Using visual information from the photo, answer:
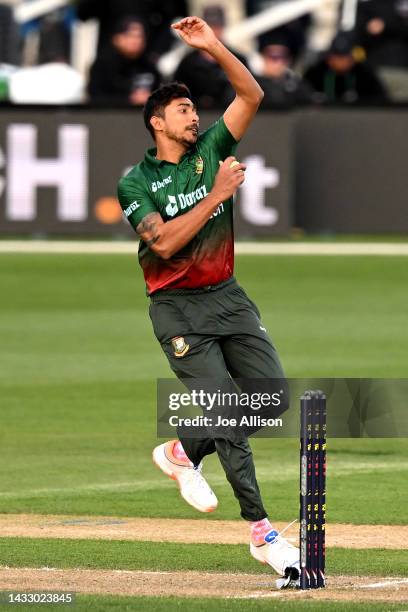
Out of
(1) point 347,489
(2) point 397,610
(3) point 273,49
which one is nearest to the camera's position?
(2) point 397,610

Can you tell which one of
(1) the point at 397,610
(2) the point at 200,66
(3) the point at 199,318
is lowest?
(1) the point at 397,610

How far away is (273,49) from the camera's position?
26.7m

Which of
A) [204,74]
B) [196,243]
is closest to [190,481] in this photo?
[196,243]

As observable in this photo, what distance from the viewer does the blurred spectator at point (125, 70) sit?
2516 cm

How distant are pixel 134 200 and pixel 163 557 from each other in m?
1.82

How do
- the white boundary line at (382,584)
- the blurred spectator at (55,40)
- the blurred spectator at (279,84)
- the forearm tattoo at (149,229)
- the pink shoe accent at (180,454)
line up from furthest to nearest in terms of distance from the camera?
the blurred spectator at (55,40), the blurred spectator at (279,84), the pink shoe accent at (180,454), the forearm tattoo at (149,229), the white boundary line at (382,584)

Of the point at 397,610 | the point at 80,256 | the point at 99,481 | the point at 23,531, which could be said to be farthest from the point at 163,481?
the point at 80,256

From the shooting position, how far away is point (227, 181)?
859 cm

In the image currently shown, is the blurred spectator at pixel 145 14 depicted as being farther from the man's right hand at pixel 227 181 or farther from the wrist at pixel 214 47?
the man's right hand at pixel 227 181

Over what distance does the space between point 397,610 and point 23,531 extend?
295 cm

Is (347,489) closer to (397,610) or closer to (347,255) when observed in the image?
(397,610)

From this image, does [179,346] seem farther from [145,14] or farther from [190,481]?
[145,14]

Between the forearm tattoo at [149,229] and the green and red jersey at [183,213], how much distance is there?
6 cm

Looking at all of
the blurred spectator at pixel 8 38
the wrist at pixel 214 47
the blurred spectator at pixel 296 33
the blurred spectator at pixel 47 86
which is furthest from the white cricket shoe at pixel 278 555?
the blurred spectator at pixel 8 38
